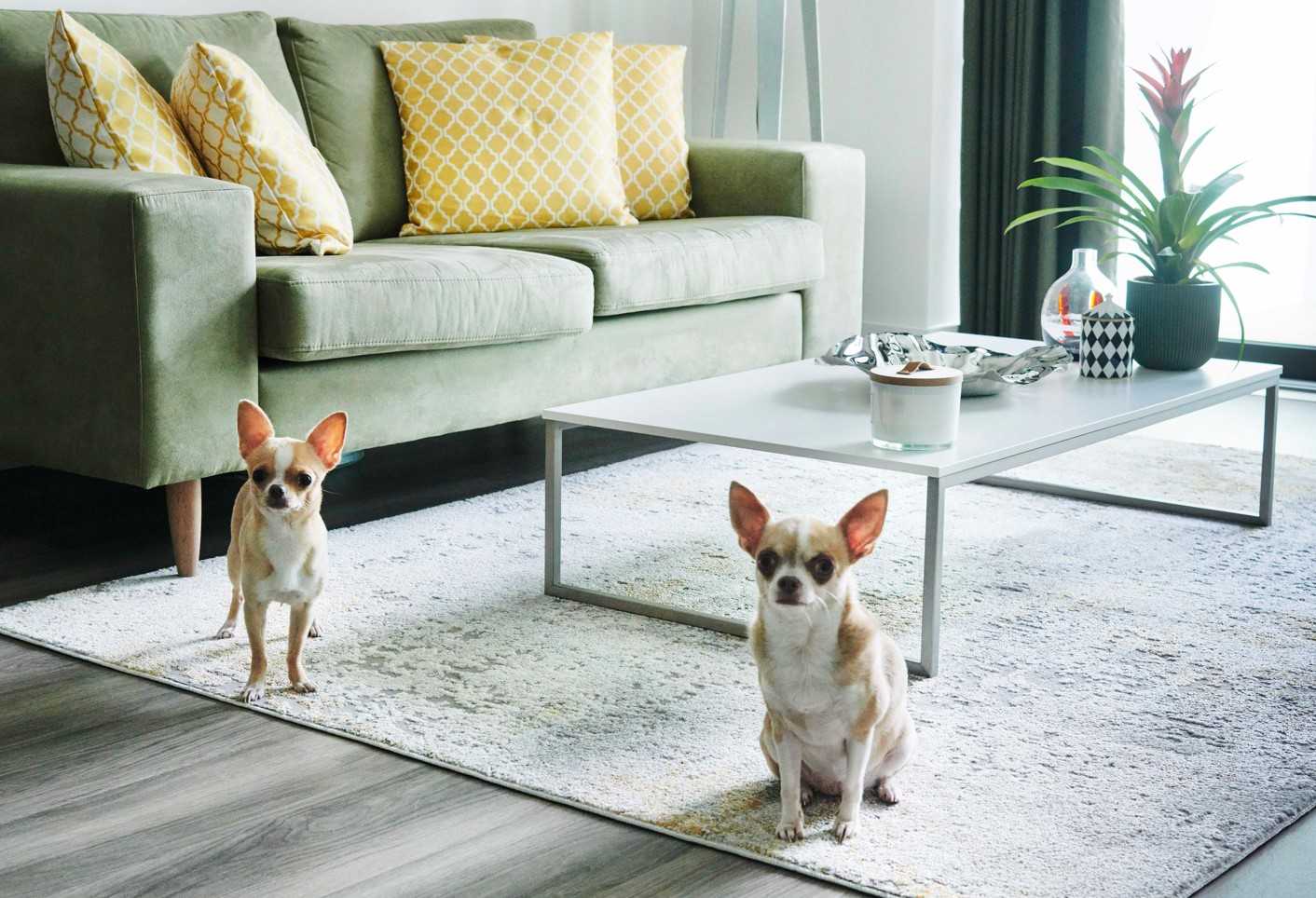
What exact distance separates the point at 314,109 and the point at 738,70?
204 centimetres

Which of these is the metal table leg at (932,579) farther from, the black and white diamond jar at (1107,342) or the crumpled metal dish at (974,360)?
the black and white diamond jar at (1107,342)

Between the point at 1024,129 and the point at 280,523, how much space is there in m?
3.15

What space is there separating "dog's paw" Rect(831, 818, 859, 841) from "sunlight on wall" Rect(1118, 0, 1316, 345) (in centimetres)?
344

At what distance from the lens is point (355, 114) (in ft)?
11.2

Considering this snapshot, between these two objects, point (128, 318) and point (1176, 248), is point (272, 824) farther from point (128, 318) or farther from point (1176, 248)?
point (1176, 248)

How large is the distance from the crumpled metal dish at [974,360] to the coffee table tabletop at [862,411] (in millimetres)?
26

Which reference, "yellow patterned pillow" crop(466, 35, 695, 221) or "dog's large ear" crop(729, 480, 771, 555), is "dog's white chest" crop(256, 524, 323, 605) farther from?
"yellow patterned pillow" crop(466, 35, 695, 221)

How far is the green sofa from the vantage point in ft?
7.63

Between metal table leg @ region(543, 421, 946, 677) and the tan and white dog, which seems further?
metal table leg @ region(543, 421, 946, 677)

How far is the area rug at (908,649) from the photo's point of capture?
151 cm

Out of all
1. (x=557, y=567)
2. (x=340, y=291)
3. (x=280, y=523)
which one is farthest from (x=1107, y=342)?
(x=280, y=523)

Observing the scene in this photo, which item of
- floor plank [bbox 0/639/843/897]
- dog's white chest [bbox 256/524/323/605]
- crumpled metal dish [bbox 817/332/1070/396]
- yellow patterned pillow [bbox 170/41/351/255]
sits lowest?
floor plank [bbox 0/639/843/897]

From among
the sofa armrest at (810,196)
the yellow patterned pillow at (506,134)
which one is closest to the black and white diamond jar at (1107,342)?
the sofa armrest at (810,196)

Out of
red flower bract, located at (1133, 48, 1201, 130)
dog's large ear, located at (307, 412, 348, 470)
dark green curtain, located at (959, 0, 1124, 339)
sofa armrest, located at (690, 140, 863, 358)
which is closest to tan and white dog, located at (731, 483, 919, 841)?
dog's large ear, located at (307, 412, 348, 470)
